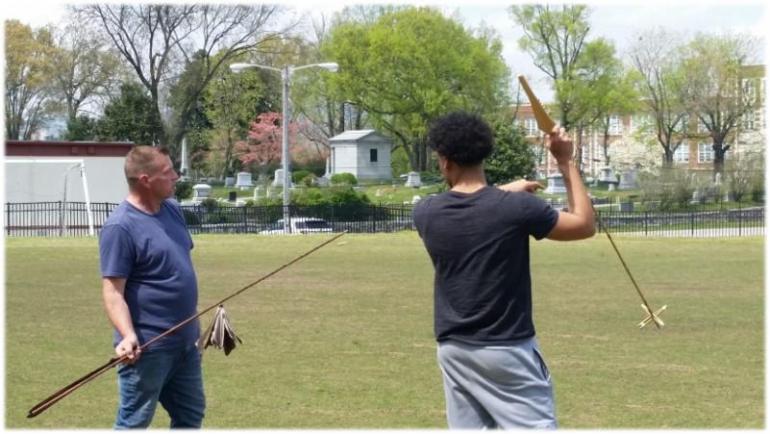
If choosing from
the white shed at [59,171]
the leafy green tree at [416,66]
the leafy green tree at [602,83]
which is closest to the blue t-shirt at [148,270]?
the white shed at [59,171]

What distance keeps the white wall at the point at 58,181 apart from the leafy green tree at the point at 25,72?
2415 centimetres

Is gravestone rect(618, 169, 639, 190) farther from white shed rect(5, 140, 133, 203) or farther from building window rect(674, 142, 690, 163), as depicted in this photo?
white shed rect(5, 140, 133, 203)

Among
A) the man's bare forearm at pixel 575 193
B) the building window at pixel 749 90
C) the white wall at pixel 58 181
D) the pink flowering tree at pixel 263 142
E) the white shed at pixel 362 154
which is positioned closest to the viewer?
the man's bare forearm at pixel 575 193

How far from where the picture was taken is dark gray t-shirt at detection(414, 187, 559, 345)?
15.4ft

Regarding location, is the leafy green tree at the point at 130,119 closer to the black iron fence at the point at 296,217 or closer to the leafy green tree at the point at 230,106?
the leafy green tree at the point at 230,106

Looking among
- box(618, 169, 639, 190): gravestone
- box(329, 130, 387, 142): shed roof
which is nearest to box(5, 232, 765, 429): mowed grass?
box(618, 169, 639, 190): gravestone

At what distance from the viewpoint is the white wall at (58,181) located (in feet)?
140

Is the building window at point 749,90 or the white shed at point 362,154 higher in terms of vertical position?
the building window at point 749,90

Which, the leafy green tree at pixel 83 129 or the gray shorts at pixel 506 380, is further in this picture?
the leafy green tree at pixel 83 129

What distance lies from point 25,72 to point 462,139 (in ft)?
226

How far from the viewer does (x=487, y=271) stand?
474 centimetres

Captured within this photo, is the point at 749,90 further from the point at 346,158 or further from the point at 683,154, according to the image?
the point at 683,154

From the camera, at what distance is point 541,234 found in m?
4.77

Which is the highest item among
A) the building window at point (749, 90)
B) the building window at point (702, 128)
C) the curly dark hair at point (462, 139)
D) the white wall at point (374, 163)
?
the building window at point (749, 90)
